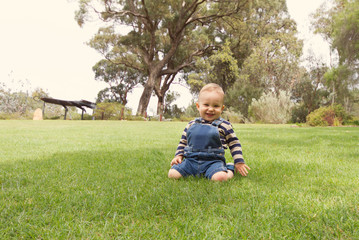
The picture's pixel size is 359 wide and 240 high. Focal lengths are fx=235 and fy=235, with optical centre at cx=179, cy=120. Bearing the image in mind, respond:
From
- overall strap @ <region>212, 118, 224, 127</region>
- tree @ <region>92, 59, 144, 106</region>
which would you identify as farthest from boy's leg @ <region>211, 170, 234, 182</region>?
tree @ <region>92, 59, 144, 106</region>

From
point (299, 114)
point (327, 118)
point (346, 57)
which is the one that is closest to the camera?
point (327, 118)

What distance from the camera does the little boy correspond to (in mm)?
2553

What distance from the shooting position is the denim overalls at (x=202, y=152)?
8.41 feet

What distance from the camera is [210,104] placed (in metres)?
2.69

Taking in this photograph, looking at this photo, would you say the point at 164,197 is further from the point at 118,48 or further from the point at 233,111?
the point at 118,48

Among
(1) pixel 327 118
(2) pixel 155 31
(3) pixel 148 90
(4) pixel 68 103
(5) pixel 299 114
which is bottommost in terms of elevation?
(1) pixel 327 118

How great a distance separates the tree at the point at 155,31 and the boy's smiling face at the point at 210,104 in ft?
67.3

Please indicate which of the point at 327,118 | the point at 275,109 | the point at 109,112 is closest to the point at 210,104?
the point at 327,118

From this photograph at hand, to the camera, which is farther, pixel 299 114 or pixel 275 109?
pixel 299 114

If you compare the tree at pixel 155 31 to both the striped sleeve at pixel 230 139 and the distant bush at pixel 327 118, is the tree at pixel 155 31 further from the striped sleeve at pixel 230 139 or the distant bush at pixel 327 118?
the striped sleeve at pixel 230 139

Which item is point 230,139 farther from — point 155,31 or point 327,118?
Answer: point 155,31

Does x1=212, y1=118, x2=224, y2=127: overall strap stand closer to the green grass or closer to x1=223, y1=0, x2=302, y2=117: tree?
the green grass

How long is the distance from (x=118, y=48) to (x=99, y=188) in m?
26.2

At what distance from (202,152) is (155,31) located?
2524 centimetres
